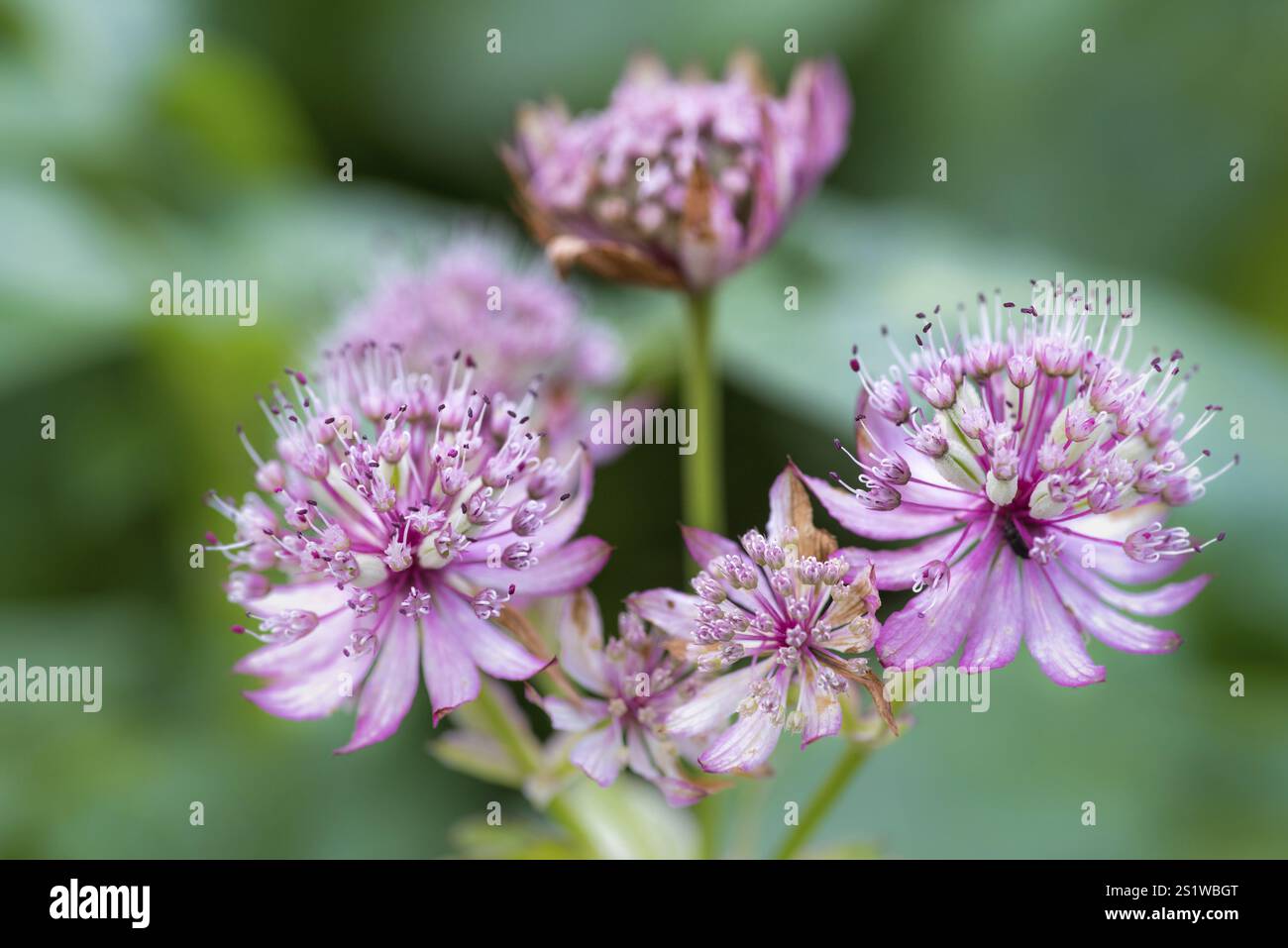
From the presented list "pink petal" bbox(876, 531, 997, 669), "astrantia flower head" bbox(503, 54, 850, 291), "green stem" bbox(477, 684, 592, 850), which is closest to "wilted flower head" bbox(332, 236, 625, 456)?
"astrantia flower head" bbox(503, 54, 850, 291)

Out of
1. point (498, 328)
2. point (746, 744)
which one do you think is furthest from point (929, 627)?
point (498, 328)

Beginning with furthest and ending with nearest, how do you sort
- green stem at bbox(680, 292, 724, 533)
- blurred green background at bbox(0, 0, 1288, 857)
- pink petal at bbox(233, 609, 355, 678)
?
blurred green background at bbox(0, 0, 1288, 857), green stem at bbox(680, 292, 724, 533), pink petal at bbox(233, 609, 355, 678)

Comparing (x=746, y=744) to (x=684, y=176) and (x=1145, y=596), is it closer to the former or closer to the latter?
(x=1145, y=596)

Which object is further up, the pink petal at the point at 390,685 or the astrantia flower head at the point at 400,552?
the astrantia flower head at the point at 400,552

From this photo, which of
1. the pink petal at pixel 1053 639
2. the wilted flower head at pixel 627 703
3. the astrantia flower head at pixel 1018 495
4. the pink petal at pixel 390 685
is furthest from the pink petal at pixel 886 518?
the pink petal at pixel 390 685

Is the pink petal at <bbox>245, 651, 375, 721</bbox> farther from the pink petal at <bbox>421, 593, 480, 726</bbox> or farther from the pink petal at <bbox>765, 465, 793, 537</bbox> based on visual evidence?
the pink petal at <bbox>765, 465, 793, 537</bbox>

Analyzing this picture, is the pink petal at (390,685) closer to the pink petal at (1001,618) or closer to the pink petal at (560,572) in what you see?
the pink petal at (560,572)
